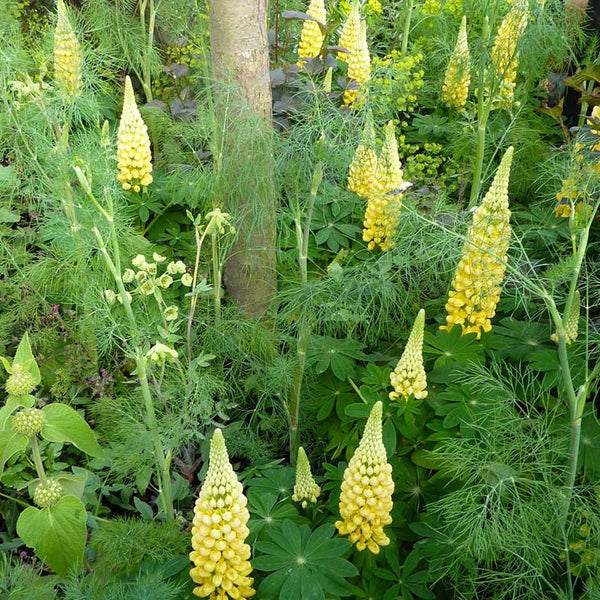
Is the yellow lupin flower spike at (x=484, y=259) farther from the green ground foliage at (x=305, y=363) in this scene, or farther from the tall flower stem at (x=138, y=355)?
the tall flower stem at (x=138, y=355)

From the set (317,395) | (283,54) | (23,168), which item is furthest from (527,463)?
(283,54)

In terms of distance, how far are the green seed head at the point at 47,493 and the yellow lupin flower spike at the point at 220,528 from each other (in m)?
0.60

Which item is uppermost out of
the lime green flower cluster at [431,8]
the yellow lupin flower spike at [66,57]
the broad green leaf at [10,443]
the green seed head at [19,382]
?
the lime green flower cluster at [431,8]

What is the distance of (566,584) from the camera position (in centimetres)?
220

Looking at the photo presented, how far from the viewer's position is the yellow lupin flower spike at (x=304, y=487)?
89.2 inches

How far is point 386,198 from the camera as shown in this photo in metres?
2.80

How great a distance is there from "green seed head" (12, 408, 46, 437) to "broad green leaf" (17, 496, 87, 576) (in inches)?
10.3

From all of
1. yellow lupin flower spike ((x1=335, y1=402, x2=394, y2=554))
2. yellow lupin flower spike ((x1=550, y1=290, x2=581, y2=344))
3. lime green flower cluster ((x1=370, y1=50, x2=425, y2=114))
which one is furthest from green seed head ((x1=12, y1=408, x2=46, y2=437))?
lime green flower cluster ((x1=370, y1=50, x2=425, y2=114))

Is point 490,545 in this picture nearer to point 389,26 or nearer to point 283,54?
point 283,54

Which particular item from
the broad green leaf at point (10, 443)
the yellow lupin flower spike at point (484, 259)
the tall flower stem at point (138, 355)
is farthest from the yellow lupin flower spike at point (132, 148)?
the yellow lupin flower spike at point (484, 259)

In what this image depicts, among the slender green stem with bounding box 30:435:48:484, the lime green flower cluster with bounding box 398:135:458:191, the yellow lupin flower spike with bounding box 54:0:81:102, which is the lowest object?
the slender green stem with bounding box 30:435:48:484

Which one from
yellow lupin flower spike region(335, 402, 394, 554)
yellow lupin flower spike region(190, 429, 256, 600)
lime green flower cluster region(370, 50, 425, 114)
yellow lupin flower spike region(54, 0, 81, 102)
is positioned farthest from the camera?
lime green flower cluster region(370, 50, 425, 114)

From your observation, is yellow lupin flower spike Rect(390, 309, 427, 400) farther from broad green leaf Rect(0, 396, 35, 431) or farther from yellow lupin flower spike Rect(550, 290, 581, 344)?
broad green leaf Rect(0, 396, 35, 431)

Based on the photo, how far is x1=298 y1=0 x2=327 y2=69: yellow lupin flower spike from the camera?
13.4 ft
